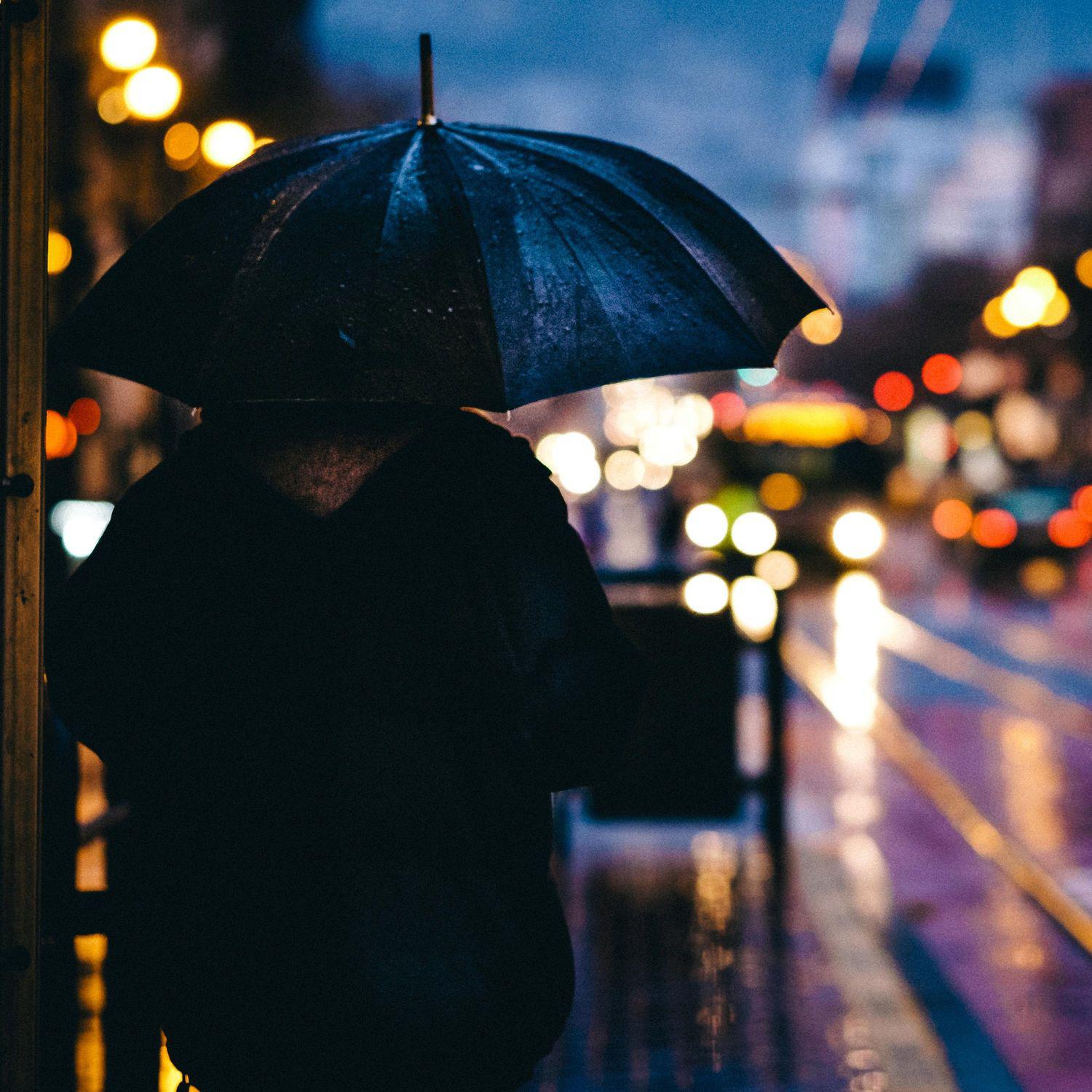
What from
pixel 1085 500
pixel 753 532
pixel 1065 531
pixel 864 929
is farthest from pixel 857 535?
pixel 864 929

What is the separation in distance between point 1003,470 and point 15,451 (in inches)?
1652

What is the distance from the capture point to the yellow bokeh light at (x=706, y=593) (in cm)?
633

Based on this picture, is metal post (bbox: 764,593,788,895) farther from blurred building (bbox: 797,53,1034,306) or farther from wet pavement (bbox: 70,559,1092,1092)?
blurred building (bbox: 797,53,1034,306)

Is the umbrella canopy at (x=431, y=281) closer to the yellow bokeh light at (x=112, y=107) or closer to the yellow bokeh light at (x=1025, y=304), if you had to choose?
the yellow bokeh light at (x=112, y=107)

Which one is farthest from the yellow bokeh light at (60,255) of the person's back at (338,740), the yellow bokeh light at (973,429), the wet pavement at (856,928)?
the yellow bokeh light at (973,429)

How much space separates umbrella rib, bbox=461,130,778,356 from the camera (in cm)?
260

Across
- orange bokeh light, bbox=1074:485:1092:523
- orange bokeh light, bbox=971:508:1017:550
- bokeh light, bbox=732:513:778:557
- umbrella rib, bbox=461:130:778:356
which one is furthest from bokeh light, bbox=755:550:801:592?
orange bokeh light, bbox=1074:485:1092:523

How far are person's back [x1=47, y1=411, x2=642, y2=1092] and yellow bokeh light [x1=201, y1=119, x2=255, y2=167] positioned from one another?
11.4 metres

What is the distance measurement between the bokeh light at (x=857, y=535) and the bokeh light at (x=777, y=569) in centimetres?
681

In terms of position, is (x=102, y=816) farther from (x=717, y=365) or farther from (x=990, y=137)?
(x=990, y=137)

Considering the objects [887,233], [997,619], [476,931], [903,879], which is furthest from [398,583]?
[887,233]

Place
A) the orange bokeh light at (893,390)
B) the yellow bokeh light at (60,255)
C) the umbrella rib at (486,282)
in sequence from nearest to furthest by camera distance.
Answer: the umbrella rib at (486,282) < the yellow bokeh light at (60,255) < the orange bokeh light at (893,390)

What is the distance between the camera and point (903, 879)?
649cm

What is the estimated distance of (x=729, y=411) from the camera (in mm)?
26578
